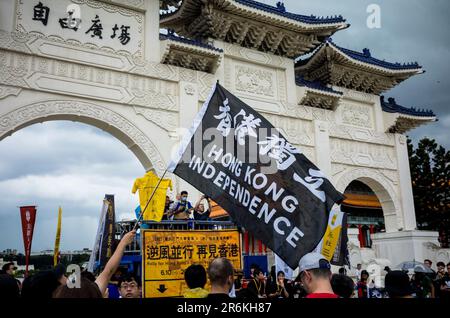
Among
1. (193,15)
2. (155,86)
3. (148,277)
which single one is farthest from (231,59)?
(148,277)

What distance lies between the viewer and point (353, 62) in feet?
48.5

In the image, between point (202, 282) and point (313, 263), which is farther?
point (202, 282)

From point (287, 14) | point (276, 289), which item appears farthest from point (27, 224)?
point (287, 14)

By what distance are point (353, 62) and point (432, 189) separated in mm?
9264

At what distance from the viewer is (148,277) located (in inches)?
179

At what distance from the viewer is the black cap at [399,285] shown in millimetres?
2605

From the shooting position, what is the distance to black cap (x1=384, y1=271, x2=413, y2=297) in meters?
2.61

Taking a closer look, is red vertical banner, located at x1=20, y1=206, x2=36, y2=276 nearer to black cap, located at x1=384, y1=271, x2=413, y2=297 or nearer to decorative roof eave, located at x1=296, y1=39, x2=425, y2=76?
black cap, located at x1=384, y1=271, x2=413, y2=297

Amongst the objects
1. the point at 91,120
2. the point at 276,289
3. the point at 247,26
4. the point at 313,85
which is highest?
the point at 247,26

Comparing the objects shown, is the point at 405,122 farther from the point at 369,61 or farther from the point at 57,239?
the point at 57,239

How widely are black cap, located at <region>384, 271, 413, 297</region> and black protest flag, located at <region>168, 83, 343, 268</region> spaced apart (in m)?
1.02

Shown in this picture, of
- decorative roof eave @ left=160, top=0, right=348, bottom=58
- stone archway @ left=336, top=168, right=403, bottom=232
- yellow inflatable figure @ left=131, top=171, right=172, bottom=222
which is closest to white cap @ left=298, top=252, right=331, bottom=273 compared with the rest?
yellow inflatable figure @ left=131, top=171, right=172, bottom=222
